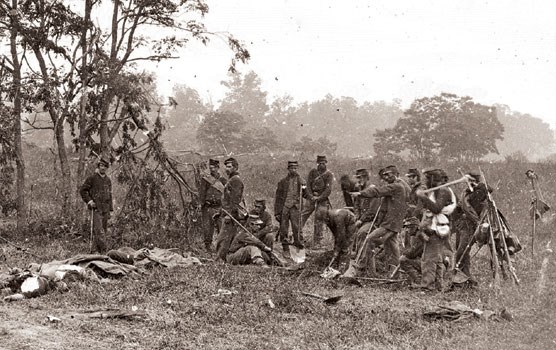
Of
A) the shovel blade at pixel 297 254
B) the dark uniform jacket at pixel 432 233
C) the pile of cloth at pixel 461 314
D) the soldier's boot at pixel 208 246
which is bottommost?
the shovel blade at pixel 297 254

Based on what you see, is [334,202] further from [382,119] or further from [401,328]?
[382,119]

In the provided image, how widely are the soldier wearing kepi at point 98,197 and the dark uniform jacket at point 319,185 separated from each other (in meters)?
4.27

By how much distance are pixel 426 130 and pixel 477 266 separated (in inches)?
1061

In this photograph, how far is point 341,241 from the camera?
10.7 meters

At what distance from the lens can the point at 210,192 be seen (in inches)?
518

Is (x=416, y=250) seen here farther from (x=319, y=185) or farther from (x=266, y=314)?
(x=319, y=185)

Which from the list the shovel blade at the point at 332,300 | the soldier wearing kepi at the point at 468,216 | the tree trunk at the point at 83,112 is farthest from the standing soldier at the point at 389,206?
the tree trunk at the point at 83,112

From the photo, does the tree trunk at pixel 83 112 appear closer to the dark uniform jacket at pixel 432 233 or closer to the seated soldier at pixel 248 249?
the seated soldier at pixel 248 249

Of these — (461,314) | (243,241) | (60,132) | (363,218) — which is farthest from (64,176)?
(461,314)

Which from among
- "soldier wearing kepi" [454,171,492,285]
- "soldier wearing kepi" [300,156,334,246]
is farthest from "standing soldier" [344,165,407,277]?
"soldier wearing kepi" [300,156,334,246]

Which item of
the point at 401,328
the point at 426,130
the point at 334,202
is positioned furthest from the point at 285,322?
the point at 426,130

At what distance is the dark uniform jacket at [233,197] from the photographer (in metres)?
11.7

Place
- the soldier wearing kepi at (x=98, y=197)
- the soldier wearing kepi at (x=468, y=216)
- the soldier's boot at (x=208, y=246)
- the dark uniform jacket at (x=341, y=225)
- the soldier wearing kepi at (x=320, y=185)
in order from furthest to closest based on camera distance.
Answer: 1. the soldier wearing kepi at (x=320, y=185)
2. the soldier's boot at (x=208, y=246)
3. the soldier wearing kepi at (x=98, y=197)
4. the dark uniform jacket at (x=341, y=225)
5. the soldier wearing kepi at (x=468, y=216)

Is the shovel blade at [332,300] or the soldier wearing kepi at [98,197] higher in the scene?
the soldier wearing kepi at [98,197]
